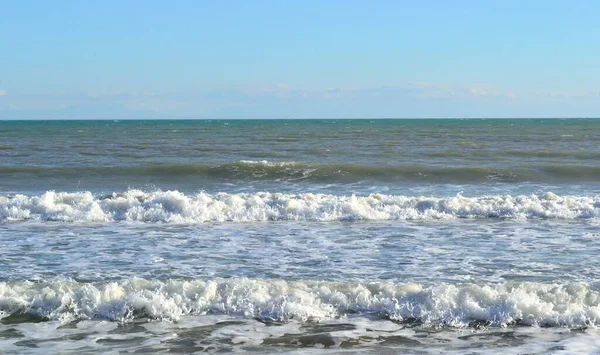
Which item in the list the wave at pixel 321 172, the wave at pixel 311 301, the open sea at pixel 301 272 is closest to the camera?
the open sea at pixel 301 272

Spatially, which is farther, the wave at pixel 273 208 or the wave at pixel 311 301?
the wave at pixel 273 208

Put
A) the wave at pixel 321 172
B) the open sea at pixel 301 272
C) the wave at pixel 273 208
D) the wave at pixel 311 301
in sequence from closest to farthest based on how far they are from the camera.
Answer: the open sea at pixel 301 272, the wave at pixel 311 301, the wave at pixel 273 208, the wave at pixel 321 172

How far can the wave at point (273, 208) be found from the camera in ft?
50.8

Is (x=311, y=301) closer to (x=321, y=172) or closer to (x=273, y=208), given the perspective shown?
(x=273, y=208)

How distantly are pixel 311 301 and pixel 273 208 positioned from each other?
7797 millimetres

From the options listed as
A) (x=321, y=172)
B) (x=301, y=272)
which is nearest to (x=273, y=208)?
(x=301, y=272)

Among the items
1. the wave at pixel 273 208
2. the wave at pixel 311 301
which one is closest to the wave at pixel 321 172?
the wave at pixel 273 208

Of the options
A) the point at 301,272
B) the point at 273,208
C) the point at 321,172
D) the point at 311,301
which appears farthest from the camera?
the point at 321,172

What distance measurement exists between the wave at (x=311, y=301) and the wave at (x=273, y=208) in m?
6.58

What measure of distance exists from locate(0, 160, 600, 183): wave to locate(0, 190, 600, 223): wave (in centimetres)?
754

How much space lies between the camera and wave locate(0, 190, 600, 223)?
50.8 ft

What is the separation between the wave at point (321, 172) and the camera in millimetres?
24859

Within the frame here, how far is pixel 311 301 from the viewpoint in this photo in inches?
328

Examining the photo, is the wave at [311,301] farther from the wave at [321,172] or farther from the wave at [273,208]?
the wave at [321,172]
